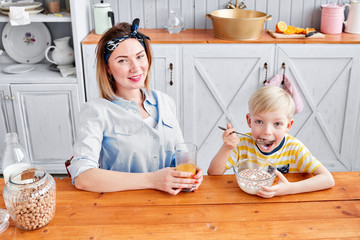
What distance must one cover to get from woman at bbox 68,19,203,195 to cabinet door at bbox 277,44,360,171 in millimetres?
1459

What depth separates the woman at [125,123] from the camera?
4.86 ft

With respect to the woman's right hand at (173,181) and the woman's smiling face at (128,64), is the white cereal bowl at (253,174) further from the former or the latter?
the woman's smiling face at (128,64)

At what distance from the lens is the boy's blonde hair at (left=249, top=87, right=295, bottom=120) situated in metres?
1.54

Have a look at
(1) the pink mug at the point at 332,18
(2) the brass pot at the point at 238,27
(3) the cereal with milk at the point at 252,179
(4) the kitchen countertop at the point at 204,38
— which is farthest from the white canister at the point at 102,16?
(3) the cereal with milk at the point at 252,179

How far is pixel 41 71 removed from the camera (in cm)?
307

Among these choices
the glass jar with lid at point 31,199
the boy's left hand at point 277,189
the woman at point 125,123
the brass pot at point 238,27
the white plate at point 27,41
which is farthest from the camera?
the white plate at point 27,41

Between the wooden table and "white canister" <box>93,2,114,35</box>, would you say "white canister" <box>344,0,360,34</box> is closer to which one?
"white canister" <box>93,2,114,35</box>

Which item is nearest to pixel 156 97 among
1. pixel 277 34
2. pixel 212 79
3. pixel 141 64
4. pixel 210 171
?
pixel 141 64

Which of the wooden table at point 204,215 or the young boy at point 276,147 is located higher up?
the young boy at point 276,147

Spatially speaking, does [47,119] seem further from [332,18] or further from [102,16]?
[332,18]

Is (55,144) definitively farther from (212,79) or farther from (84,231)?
(84,231)

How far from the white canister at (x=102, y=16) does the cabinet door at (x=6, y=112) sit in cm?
79

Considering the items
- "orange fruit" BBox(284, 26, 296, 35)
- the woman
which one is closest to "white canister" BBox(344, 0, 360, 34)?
"orange fruit" BBox(284, 26, 296, 35)

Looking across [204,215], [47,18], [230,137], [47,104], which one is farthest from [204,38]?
[204,215]
